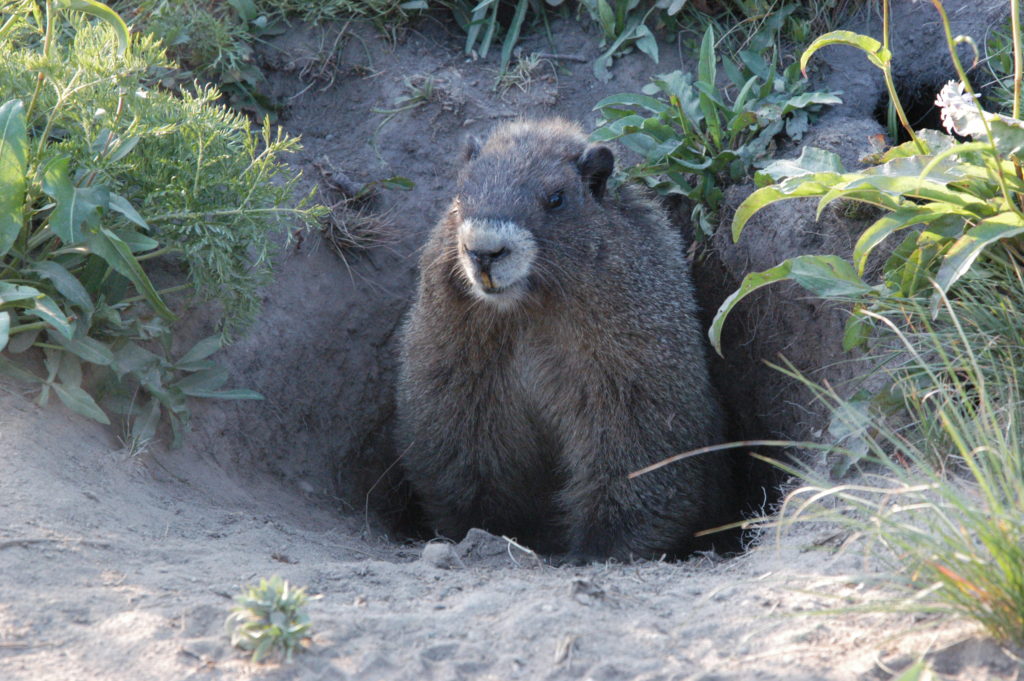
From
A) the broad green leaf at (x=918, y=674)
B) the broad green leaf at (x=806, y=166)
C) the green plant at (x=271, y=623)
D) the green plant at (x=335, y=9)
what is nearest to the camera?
the broad green leaf at (x=918, y=674)

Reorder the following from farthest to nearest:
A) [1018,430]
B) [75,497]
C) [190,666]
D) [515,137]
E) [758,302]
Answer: [758,302] < [515,137] < [75,497] < [1018,430] < [190,666]

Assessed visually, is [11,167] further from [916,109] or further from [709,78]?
[916,109]

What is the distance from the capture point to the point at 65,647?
2992 mm

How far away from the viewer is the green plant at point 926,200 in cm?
408


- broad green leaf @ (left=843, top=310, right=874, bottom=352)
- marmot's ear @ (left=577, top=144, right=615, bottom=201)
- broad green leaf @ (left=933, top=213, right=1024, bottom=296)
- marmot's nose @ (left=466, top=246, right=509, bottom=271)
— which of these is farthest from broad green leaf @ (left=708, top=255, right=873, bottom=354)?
marmot's ear @ (left=577, top=144, right=615, bottom=201)

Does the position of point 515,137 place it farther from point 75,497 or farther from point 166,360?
point 75,497

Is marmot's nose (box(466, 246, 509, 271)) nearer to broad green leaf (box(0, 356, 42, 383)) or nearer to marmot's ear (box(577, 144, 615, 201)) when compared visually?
marmot's ear (box(577, 144, 615, 201))

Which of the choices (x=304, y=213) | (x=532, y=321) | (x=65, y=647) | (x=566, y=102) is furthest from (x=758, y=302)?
(x=65, y=647)

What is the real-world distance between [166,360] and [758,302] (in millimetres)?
3303

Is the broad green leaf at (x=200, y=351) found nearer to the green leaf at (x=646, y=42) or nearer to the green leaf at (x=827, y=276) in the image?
the green leaf at (x=827, y=276)

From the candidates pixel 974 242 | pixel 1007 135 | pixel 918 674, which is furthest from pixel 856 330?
pixel 918 674

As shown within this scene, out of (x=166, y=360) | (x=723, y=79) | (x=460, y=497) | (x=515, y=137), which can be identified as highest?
(x=723, y=79)

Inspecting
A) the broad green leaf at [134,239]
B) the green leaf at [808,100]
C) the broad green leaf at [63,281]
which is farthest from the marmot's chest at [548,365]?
the green leaf at [808,100]

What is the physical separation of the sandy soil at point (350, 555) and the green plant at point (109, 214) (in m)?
0.28
